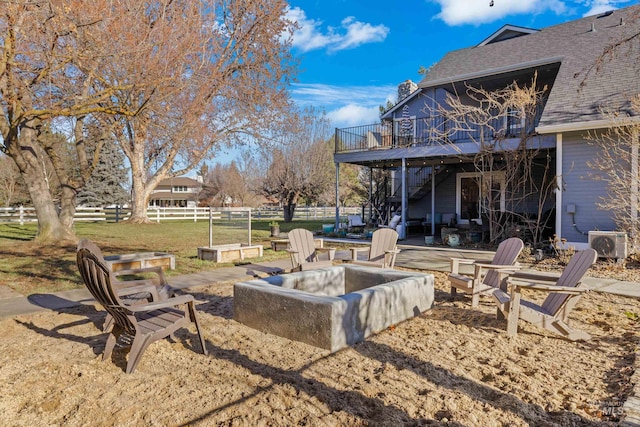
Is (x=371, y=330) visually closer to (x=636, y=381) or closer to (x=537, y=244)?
(x=636, y=381)

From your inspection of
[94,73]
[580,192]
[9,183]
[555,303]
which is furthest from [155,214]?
[555,303]

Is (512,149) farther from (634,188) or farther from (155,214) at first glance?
(155,214)

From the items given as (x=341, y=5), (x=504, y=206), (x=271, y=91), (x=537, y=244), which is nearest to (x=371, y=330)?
(x=537, y=244)

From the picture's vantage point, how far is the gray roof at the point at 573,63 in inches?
397

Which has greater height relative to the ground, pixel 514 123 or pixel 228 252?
pixel 514 123

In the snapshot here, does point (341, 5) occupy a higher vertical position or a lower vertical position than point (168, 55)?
higher

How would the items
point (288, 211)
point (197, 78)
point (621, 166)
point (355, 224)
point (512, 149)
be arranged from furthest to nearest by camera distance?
point (288, 211)
point (355, 224)
point (512, 149)
point (621, 166)
point (197, 78)

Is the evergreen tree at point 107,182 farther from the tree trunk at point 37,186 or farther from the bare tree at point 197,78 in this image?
the tree trunk at point 37,186

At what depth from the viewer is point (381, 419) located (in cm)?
259

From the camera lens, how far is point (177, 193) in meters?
62.8

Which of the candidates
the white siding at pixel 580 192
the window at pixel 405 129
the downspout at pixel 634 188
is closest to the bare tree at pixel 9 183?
the window at pixel 405 129

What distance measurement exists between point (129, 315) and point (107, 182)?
36.1m

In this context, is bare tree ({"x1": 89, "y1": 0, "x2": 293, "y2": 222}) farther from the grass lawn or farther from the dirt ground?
the dirt ground

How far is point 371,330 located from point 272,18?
15.9m
